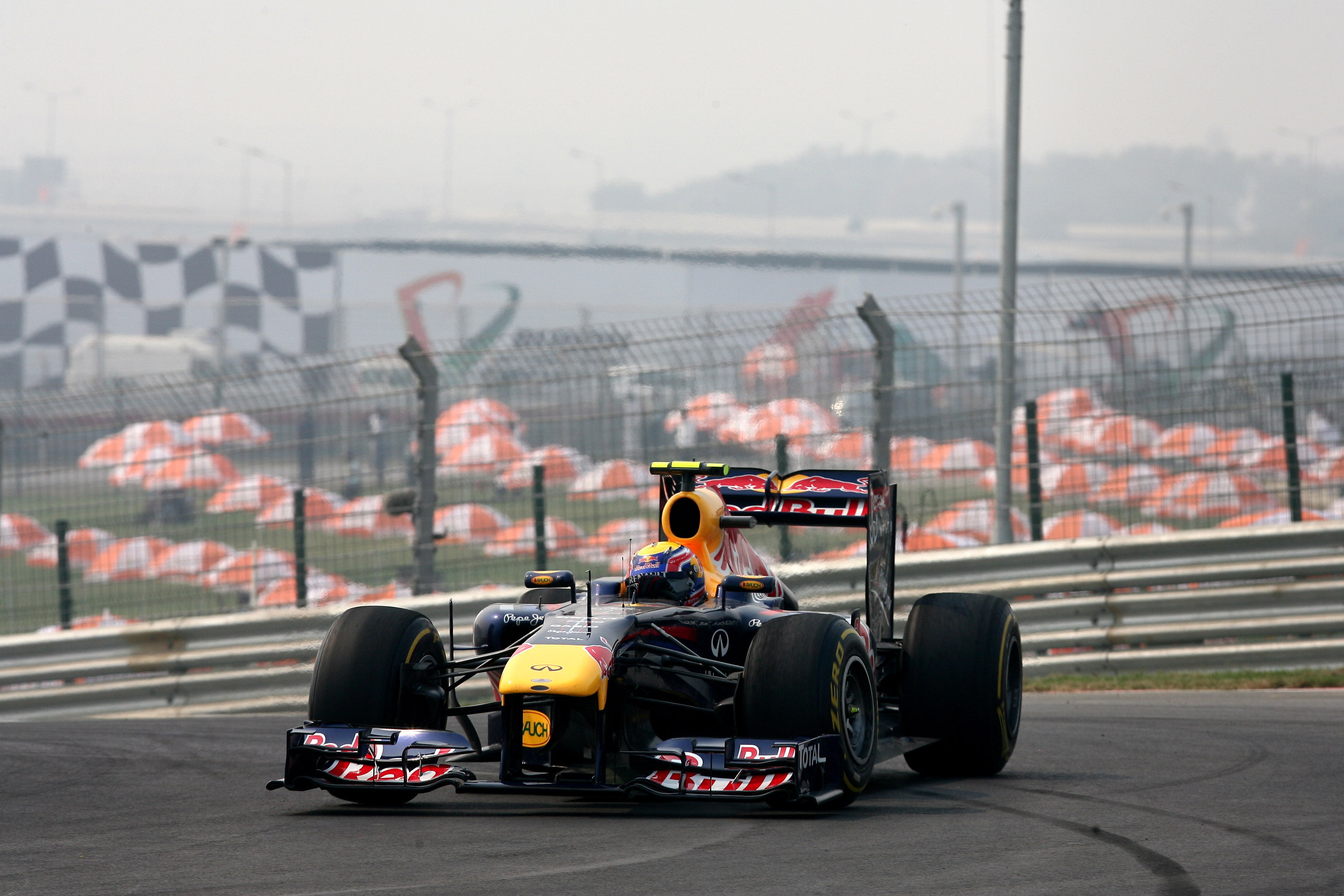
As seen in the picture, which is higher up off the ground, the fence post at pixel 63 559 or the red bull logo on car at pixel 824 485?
the red bull logo on car at pixel 824 485

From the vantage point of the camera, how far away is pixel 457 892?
4523mm

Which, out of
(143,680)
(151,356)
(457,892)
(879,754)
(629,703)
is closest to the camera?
(457,892)

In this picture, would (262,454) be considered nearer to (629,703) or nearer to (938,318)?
(938,318)

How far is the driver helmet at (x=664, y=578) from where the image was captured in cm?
676

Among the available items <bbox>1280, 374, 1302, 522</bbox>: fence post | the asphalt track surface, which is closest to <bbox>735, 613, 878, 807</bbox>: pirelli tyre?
the asphalt track surface

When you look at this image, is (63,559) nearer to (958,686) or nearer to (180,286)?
(958,686)

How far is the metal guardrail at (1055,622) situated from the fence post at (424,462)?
239 millimetres

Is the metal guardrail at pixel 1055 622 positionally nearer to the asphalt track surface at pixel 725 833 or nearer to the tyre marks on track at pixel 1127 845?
the asphalt track surface at pixel 725 833

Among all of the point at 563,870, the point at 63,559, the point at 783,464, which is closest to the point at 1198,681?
the point at 783,464

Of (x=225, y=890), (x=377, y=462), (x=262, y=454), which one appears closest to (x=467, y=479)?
(x=377, y=462)

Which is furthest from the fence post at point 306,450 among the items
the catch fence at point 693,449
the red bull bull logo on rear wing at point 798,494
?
the red bull bull logo on rear wing at point 798,494

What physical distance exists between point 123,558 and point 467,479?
7.72 ft

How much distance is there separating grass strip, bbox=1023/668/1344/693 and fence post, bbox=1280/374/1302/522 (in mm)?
1089

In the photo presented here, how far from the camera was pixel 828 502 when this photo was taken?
7488mm
